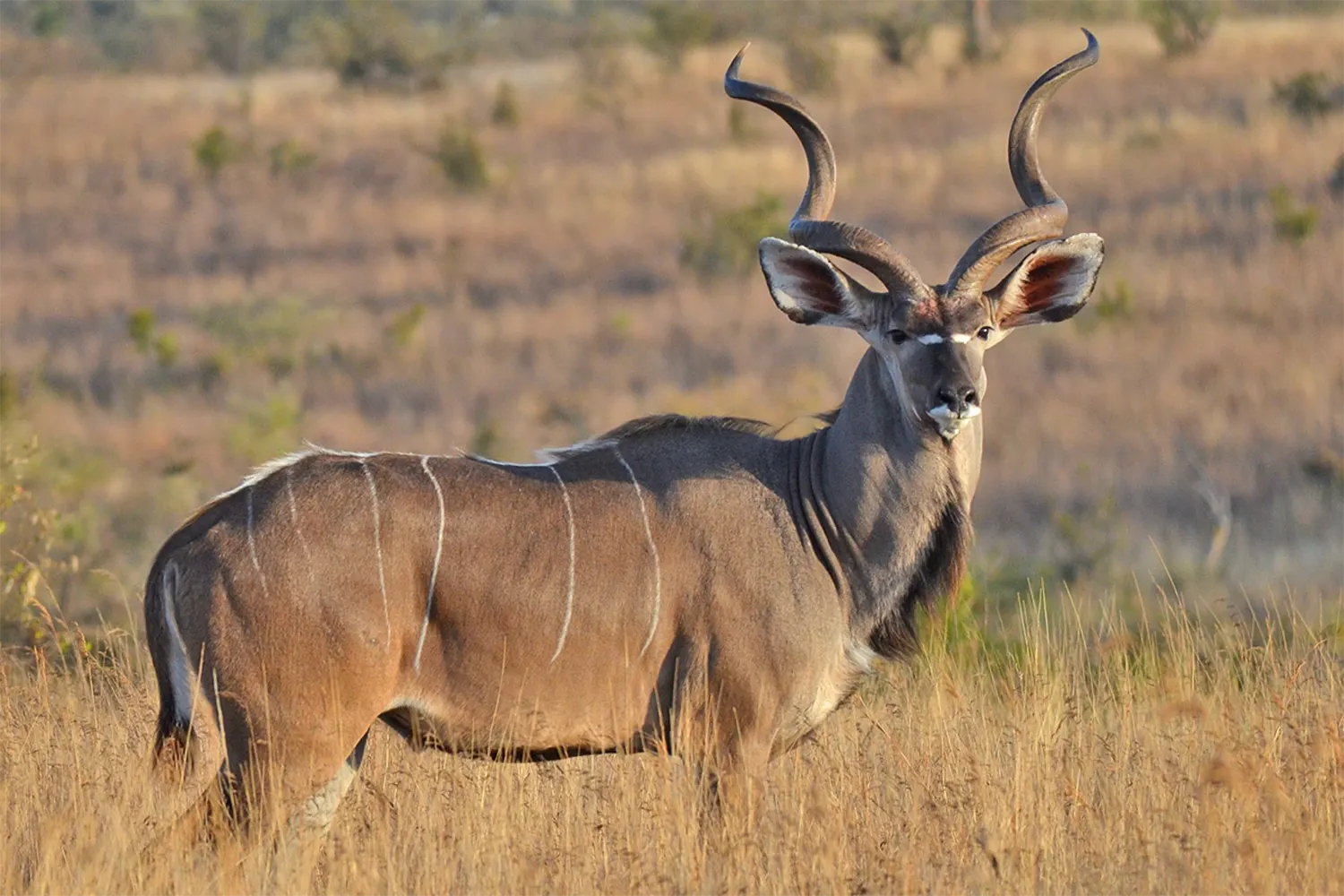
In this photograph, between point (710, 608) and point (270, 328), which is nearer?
point (710, 608)

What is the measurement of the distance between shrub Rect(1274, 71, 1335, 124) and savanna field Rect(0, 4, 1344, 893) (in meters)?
0.08

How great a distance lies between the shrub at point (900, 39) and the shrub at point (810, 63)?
38.5 inches

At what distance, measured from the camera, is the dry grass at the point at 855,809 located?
541 centimetres

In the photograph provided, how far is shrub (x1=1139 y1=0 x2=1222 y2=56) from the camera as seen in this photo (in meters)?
32.8

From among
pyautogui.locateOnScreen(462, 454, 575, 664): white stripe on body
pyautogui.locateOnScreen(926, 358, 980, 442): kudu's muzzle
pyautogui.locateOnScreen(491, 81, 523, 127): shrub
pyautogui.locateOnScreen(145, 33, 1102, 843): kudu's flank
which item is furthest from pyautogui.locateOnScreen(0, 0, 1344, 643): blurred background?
pyautogui.locateOnScreen(462, 454, 575, 664): white stripe on body

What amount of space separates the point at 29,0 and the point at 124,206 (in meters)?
37.0

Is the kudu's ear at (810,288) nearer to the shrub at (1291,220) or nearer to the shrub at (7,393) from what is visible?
the shrub at (7,393)

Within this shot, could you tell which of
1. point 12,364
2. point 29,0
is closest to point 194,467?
point 12,364

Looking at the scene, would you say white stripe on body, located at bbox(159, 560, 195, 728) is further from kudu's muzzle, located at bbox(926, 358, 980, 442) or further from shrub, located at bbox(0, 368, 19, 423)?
shrub, located at bbox(0, 368, 19, 423)

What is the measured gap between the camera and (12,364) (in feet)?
66.4

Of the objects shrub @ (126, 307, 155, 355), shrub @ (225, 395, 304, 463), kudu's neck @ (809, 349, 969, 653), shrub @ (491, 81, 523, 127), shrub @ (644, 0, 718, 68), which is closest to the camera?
kudu's neck @ (809, 349, 969, 653)

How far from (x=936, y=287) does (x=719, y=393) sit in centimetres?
1179

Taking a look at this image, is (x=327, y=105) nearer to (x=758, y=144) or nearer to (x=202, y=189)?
(x=202, y=189)

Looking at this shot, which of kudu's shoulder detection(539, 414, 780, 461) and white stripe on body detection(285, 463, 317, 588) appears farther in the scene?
kudu's shoulder detection(539, 414, 780, 461)
